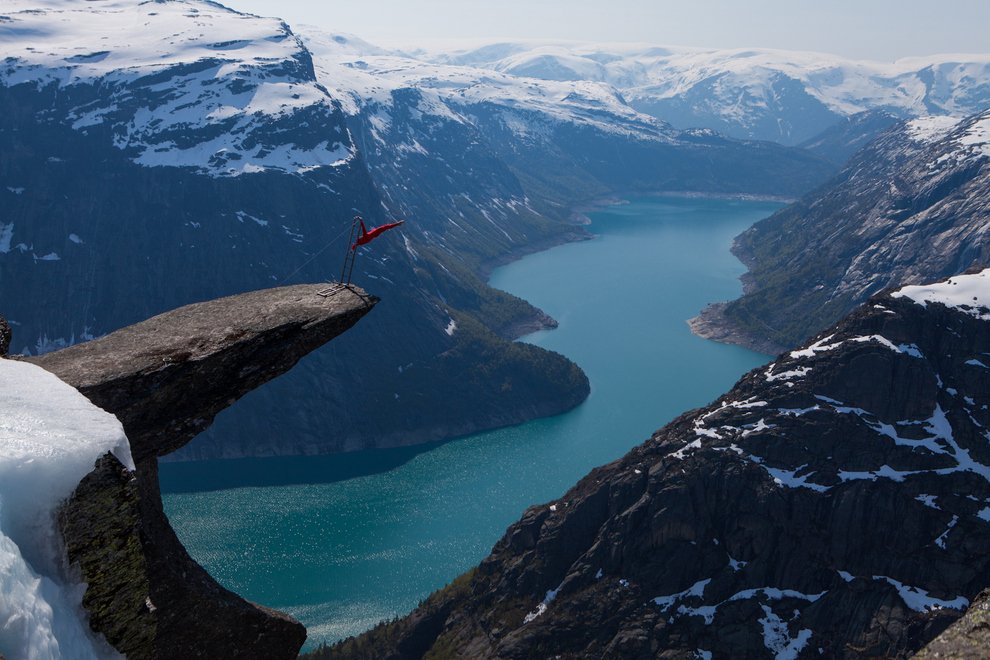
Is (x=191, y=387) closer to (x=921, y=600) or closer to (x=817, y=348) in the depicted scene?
(x=921, y=600)

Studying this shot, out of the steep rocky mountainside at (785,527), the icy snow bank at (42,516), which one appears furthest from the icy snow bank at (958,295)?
the icy snow bank at (42,516)

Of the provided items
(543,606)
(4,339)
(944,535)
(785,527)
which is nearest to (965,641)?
(4,339)

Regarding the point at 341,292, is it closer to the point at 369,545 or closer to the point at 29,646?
the point at 29,646

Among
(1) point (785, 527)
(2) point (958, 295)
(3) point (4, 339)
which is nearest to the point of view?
(3) point (4, 339)

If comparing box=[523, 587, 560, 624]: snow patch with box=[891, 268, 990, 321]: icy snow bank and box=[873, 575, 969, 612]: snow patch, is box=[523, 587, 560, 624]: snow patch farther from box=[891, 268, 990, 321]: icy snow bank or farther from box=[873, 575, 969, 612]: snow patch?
box=[891, 268, 990, 321]: icy snow bank

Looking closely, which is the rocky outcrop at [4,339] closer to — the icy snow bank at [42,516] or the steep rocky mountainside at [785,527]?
the icy snow bank at [42,516]
